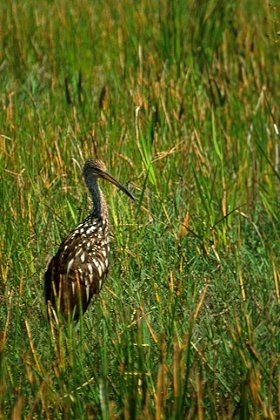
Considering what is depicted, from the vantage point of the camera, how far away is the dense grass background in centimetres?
298

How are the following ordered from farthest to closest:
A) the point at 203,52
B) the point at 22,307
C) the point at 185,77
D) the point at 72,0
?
the point at 72,0, the point at 203,52, the point at 185,77, the point at 22,307

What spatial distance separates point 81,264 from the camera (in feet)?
13.0

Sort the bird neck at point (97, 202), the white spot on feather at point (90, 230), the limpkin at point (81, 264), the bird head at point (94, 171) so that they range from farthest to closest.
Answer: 1. the bird head at point (94, 171)
2. the bird neck at point (97, 202)
3. the white spot on feather at point (90, 230)
4. the limpkin at point (81, 264)

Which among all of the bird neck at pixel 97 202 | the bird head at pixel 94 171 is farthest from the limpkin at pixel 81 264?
the bird head at pixel 94 171

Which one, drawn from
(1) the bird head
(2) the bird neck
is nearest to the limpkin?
(2) the bird neck

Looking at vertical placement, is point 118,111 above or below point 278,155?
above

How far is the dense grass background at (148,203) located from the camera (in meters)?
2.98

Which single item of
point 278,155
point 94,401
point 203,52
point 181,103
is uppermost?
point 203,52

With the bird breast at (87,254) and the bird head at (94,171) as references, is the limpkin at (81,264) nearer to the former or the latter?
the bird breast at (87,254)

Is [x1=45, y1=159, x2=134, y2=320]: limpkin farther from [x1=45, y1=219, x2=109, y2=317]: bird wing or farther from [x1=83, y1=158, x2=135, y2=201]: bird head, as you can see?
[x1=83, y1=158, x2=135, y2=201]: bird head

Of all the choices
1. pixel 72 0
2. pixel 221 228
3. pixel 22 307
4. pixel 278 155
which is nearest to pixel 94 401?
pixel 22 307

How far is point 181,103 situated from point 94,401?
263 cm

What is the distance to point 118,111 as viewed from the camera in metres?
5.54

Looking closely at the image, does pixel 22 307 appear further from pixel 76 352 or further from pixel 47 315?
pixel 76 352
